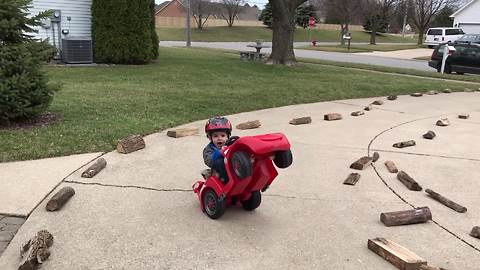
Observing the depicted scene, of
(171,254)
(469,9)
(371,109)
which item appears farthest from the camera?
(469,9)

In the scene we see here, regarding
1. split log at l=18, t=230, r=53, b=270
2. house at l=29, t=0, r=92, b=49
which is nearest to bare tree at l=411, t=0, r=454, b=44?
house at l=29, t=0, r=92, b=49

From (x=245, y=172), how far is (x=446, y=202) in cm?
205

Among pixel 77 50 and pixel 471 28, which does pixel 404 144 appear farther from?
pixel 471 28

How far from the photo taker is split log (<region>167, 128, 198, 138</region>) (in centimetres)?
644

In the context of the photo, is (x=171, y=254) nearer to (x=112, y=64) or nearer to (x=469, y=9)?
(x=112, y=64)

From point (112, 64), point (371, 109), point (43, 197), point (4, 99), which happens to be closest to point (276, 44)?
point (112, 64)

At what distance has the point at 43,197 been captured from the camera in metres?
4.21

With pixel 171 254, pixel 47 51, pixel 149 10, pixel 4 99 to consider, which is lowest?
pixel 171 254

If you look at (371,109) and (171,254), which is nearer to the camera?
(171,254)

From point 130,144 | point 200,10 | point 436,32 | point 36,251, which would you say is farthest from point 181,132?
point 200,10

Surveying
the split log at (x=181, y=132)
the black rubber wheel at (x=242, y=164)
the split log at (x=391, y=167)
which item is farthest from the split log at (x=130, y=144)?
the split log at (x=391, y=167)

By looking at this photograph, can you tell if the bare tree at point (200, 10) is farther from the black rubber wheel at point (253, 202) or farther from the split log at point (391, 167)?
the black rubber wheel at point (253, 202)

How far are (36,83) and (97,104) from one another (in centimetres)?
193

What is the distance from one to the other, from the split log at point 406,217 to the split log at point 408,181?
2.49ft
